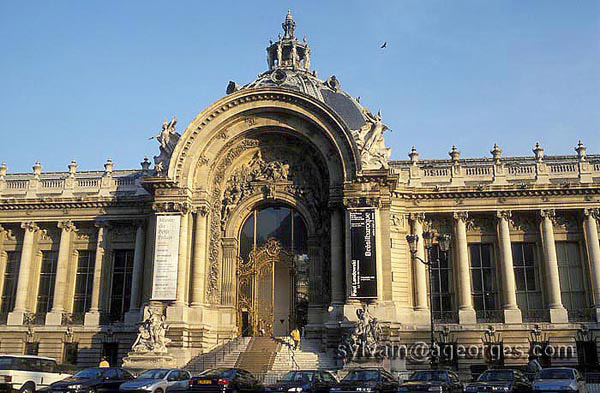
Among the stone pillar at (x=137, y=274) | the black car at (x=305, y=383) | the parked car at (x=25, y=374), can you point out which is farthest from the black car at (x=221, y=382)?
the stone pillar at (x=137, y=274)

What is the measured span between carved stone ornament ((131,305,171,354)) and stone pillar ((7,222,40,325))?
34.0 ft

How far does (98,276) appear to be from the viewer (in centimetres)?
3641

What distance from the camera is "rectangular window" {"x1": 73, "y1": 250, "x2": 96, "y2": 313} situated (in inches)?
1457

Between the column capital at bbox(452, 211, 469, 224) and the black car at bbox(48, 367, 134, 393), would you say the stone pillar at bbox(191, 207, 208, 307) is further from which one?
the column capital at bbox(452, 211, 469, 224)

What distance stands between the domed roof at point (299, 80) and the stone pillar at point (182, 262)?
32.0 feet

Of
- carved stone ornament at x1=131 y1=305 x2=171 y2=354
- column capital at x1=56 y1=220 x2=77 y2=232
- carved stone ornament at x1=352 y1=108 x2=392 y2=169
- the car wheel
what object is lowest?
the car wheel

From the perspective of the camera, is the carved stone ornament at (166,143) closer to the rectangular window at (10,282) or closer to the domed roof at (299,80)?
the domed roof at (299,80)

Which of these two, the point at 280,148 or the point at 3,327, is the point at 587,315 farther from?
the point at 3,327

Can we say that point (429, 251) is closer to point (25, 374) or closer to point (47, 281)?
point (25, 374)

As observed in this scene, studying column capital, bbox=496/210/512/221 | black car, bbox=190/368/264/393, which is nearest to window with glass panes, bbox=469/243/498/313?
column capital, bbox=496/210/512/221

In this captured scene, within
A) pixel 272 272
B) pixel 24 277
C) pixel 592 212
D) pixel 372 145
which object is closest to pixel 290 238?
pixel 272 272

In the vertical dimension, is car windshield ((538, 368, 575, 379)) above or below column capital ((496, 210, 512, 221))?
below

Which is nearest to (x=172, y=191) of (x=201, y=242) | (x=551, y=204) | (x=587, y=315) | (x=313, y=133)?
(x=201, y=242)

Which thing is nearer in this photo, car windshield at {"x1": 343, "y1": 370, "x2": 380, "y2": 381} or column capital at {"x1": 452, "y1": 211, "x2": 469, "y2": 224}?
car windshield at {"x1": 343, "y1": 370, "x2": 380, "y2": 381}
